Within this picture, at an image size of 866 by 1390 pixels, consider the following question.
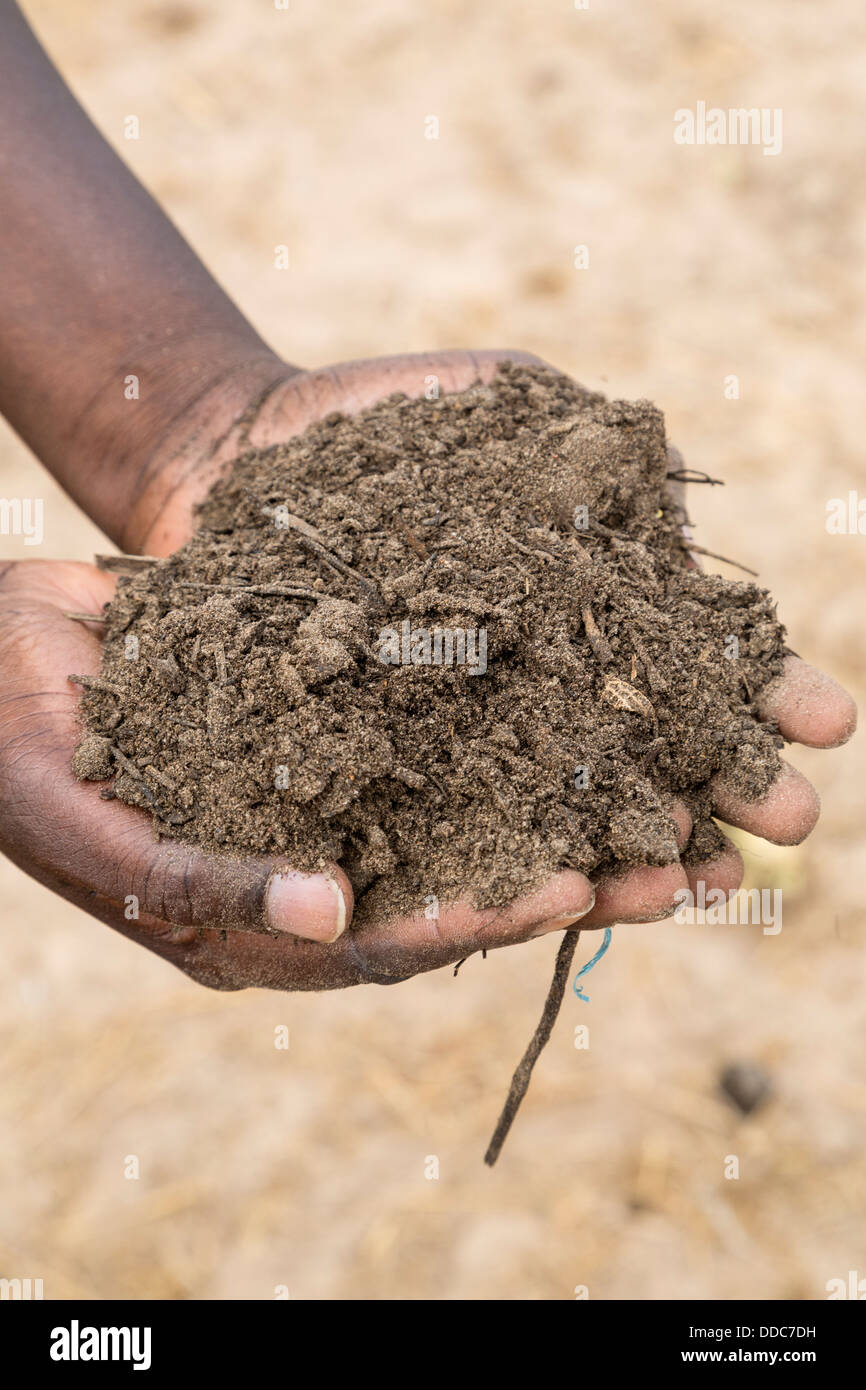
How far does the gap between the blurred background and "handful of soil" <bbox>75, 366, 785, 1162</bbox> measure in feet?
5.77

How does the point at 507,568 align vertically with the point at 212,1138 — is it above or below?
above

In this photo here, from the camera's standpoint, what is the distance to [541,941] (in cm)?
364

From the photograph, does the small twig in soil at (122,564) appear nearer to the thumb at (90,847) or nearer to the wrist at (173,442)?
the thumb at (90,847)

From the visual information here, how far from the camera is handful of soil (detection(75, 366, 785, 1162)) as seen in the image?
1.67 meters

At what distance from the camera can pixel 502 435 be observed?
A: 2.14 metres

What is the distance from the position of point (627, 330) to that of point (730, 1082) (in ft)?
10.5

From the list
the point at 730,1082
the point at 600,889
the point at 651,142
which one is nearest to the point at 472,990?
the point at 730,1082

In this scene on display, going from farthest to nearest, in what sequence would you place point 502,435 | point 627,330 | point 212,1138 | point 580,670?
point 627,330 < point 212,1138 < point 502,435 < point 580,670

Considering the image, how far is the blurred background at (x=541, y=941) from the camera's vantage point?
3.04m

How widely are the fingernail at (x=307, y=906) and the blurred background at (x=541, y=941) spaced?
1.80 metres

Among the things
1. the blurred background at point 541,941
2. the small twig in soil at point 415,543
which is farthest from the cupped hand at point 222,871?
the blurred background at point 541,941

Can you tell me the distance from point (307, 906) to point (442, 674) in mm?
415

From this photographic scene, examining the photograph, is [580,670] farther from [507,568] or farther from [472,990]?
[472,990]

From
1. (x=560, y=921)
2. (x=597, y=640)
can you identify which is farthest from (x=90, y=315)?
A: (x=560, y=921)
